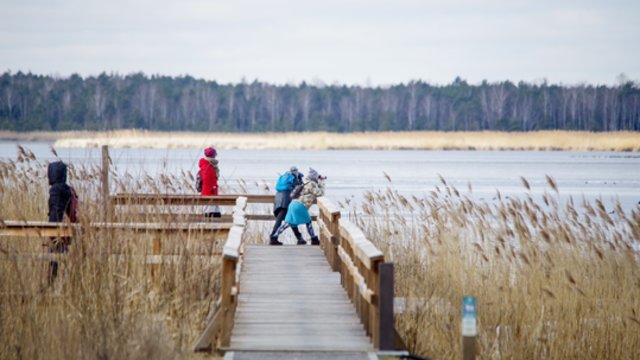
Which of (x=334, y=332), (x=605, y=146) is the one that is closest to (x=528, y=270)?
(x=334, y=332)

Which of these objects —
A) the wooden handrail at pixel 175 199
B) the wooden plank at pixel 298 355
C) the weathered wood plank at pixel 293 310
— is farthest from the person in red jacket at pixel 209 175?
the wooden plank at pixel 298 355

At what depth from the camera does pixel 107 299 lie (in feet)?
33.3

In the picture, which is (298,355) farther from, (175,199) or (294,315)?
(175,199)

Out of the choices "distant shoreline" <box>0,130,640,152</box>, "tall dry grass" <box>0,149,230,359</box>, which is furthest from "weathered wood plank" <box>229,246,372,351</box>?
"distant shoreline" <box>0,130,640,152</box>

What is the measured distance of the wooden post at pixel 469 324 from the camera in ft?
28.4

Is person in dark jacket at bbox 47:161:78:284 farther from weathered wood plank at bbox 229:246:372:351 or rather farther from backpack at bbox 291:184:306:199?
backpack at bbox 291:184:306:199

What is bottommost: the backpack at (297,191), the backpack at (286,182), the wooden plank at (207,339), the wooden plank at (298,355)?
the wooden plank at (298,355)

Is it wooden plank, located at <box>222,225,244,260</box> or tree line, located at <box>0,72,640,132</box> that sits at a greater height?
tree line, located at <box>0,72,640,132</box>

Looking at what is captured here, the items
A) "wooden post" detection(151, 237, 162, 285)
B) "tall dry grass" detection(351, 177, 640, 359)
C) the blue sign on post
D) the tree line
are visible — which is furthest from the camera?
the tree line

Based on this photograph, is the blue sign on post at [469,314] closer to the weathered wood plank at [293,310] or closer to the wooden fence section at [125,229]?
the weathered wood plank at [293,310]

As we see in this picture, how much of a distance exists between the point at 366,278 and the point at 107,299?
8.58 ft

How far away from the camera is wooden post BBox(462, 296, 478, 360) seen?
8656 mm

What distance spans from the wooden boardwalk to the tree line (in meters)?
78.5

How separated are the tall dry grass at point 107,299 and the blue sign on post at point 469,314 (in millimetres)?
2627
